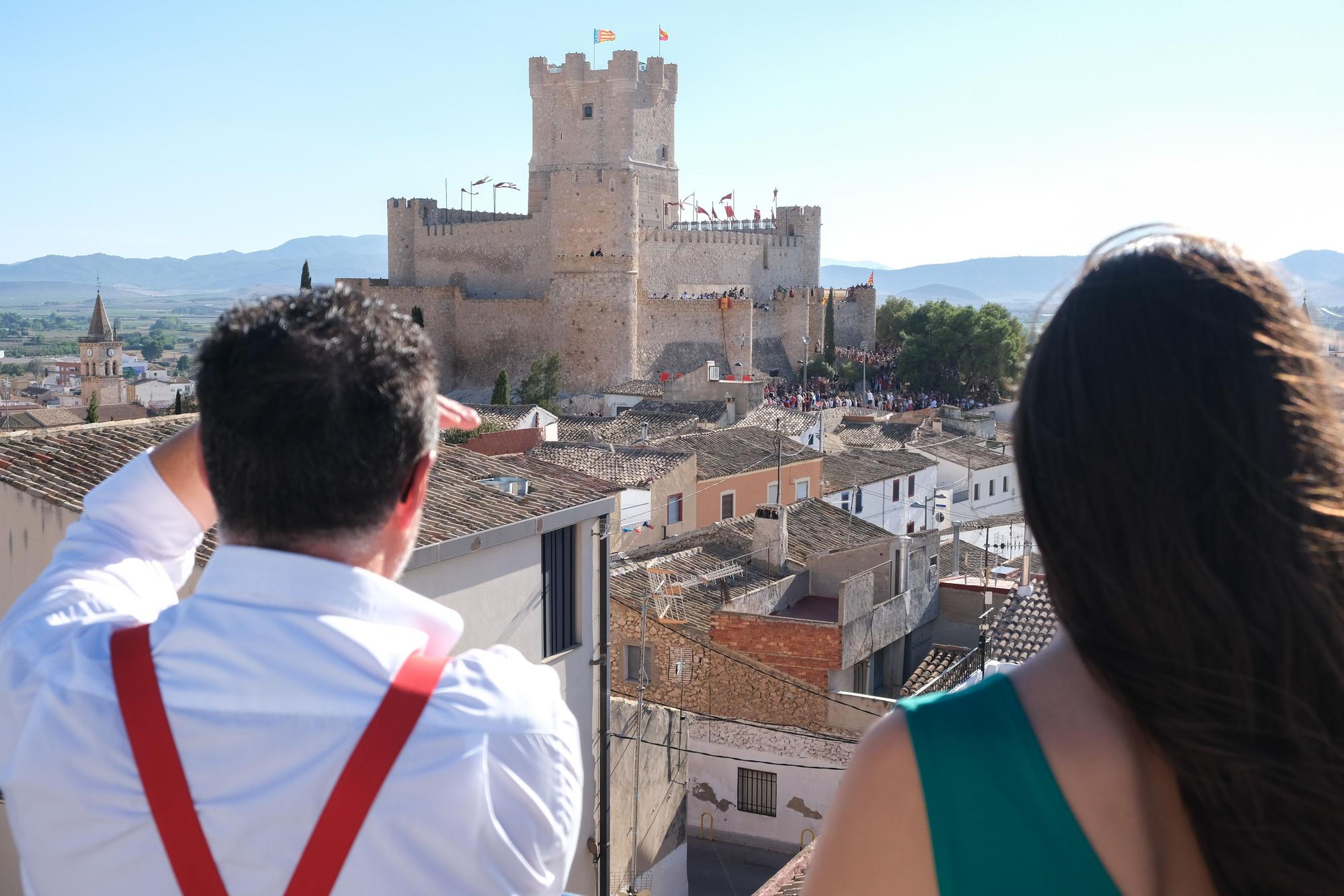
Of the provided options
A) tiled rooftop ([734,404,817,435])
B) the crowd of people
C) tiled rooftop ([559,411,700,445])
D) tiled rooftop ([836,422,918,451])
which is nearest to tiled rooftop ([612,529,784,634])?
tiled rooftop ([559,411,700,445])

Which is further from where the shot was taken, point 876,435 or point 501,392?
point 501,392

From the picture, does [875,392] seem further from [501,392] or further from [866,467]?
[866,467]

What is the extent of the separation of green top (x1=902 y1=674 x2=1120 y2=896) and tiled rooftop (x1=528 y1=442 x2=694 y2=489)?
52.1 feet

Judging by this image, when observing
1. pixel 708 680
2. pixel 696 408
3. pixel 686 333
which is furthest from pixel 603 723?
pixel 686 333

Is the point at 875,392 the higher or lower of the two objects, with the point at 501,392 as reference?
lower

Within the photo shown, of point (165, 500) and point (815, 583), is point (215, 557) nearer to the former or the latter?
point (165, 500)

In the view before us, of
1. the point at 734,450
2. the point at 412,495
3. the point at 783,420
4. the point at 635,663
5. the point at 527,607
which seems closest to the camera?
the point at 412,495

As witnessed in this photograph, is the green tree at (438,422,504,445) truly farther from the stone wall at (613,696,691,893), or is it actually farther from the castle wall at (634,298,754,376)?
the castle wall at (634,298,754,376)

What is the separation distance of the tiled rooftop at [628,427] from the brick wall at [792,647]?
10685 mm

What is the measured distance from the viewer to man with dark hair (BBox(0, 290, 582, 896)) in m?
1.38

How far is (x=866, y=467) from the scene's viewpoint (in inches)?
906

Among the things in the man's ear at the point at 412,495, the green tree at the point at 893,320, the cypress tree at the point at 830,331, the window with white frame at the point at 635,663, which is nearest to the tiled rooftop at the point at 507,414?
the window with white frame at the point at 635,663

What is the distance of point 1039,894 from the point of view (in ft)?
3.76

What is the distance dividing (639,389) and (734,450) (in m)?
13.0
